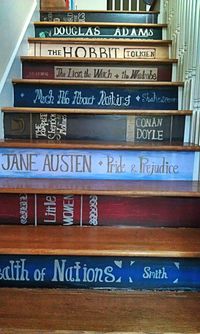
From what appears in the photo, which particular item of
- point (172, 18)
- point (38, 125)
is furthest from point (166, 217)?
point (172, 18)

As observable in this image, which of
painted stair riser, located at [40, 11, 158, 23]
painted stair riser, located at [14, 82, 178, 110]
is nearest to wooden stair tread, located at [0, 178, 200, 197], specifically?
painted stair riser, located at [14, 82, 178, 110]

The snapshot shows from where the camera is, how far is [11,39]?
6.36ft

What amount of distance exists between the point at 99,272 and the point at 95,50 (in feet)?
4.97

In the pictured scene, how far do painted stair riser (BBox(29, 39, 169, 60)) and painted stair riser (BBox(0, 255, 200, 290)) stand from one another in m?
1.44

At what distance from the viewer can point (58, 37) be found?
2414 millimetres

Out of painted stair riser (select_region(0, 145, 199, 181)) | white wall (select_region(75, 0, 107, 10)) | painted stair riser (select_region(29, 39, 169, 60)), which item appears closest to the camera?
painted stair riser (select_region(0, 145, 199, 181))

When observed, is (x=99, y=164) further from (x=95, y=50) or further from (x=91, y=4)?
(x=91, y=4)

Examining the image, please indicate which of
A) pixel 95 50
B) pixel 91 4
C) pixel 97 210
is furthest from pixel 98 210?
pixel 91 4

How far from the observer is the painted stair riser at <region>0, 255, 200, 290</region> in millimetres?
1157

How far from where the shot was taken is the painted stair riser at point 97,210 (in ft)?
4.22

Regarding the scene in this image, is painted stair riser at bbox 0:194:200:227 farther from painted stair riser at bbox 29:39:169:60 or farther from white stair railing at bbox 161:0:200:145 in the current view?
painted stair riser at bbox 29:39:169:60

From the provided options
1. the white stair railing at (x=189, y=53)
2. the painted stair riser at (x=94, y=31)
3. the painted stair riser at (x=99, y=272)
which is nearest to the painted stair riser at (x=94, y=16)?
the painted stair riser at (x=94, y=31)

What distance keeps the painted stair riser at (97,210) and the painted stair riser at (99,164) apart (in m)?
0.20

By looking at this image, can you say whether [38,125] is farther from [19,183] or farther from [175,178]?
[175,178]
